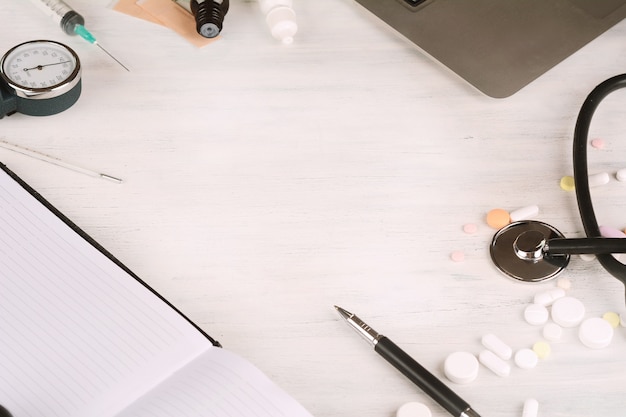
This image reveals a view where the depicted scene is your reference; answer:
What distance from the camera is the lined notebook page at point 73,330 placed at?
72cm

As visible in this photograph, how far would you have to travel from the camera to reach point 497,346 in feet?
2.51

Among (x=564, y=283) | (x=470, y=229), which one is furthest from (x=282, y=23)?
(x=564, y=283)

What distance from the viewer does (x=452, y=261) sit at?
2.75ft

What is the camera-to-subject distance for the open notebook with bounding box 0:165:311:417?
0.71 metres

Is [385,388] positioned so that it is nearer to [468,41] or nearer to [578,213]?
[578,213]

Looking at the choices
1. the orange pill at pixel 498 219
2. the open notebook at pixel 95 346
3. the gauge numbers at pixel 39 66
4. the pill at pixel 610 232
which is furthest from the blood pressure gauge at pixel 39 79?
the pill at pixel 610 232

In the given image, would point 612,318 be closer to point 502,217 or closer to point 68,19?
point 502,217

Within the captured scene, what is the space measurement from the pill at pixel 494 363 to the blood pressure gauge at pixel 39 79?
531mm

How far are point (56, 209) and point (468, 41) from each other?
51cm

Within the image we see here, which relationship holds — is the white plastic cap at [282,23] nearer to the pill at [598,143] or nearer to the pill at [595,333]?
the pill at [598,143]

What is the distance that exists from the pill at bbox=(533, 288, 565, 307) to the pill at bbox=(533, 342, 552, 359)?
46 millimetres

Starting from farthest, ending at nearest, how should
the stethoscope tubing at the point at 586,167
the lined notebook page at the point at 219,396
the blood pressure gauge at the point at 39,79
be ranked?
the blood pressure gauge at the point at 39,79 < the stethoscope tubing at the point at 586,167 < the lined notebook page at the point at 219,396

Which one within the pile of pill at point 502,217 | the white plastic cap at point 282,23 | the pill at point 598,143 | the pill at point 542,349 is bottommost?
the pill at point 542,349

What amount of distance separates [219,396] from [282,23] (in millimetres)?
492
